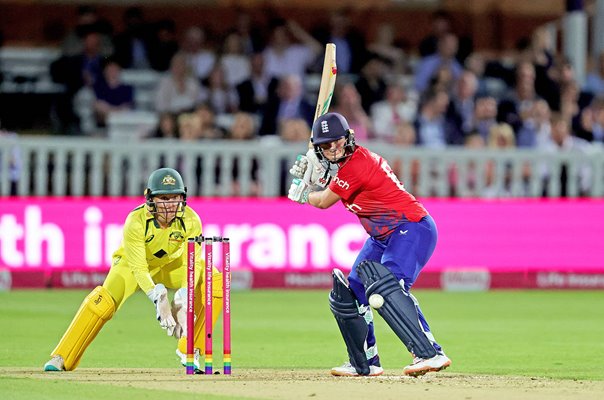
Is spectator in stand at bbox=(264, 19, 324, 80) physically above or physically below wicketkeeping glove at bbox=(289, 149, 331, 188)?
above

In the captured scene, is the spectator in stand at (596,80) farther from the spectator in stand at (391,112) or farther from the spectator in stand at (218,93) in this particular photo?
the spectator in stand at (218,93)

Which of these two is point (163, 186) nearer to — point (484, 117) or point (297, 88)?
point (297, 88)

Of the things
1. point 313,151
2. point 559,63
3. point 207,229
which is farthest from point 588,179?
point 313,151

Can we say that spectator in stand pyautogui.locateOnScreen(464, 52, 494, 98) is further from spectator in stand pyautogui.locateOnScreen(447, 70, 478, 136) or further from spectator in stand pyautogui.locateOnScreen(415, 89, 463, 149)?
spectator in stand pyautogui.locateOnScreen(415, 89, 463, 149)

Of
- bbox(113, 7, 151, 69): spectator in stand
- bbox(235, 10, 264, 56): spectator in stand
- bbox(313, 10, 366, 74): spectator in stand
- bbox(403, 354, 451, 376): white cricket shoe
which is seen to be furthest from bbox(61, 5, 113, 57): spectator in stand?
bbox(403, 354, 451, 376): white cricket shoe

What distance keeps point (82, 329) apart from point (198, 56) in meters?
10.5

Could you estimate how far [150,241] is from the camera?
1050 centimetres

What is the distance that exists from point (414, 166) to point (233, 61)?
337 centimetres

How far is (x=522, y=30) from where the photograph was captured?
25516 mm

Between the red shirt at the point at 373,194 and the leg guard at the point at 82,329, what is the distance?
1.86 m

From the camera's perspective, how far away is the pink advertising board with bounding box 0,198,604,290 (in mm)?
17375

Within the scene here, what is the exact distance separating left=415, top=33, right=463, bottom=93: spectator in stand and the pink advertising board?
10.9 ft

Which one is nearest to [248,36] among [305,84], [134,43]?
[305,84]

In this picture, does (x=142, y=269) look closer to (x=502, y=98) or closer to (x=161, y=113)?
(x=161, y=113)
